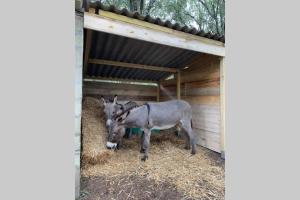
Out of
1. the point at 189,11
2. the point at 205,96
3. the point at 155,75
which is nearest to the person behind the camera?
the point at 205,96

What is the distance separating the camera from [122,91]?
6.55 m

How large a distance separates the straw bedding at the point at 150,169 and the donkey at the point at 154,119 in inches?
12.5

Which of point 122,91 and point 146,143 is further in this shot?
point 122,91

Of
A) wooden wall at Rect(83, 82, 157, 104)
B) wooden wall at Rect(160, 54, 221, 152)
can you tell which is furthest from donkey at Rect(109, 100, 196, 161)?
wooden wall at Rect(83, 82, 157, 104)

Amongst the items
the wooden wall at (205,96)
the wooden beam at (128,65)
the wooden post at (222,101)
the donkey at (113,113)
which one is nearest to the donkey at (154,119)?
the donkey at (113,113)

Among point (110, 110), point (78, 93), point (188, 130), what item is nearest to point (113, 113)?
point (110, 110)

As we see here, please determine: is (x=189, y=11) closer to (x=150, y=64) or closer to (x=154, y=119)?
(x=150, y=64)

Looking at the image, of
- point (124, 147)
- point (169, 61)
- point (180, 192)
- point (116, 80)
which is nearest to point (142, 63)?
point (169, 61)

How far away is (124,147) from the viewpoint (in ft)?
16.0

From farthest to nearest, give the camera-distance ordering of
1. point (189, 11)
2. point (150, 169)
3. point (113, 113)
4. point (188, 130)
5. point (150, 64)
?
point (189, 11) < point (150, 64) < point (188, 130) < point (113, 113) < point (150, 169)

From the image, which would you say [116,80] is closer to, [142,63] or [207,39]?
[142,63]

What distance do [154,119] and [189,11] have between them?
457 inches

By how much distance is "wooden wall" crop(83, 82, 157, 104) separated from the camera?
6.22 metres

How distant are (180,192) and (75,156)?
1.77 metres
